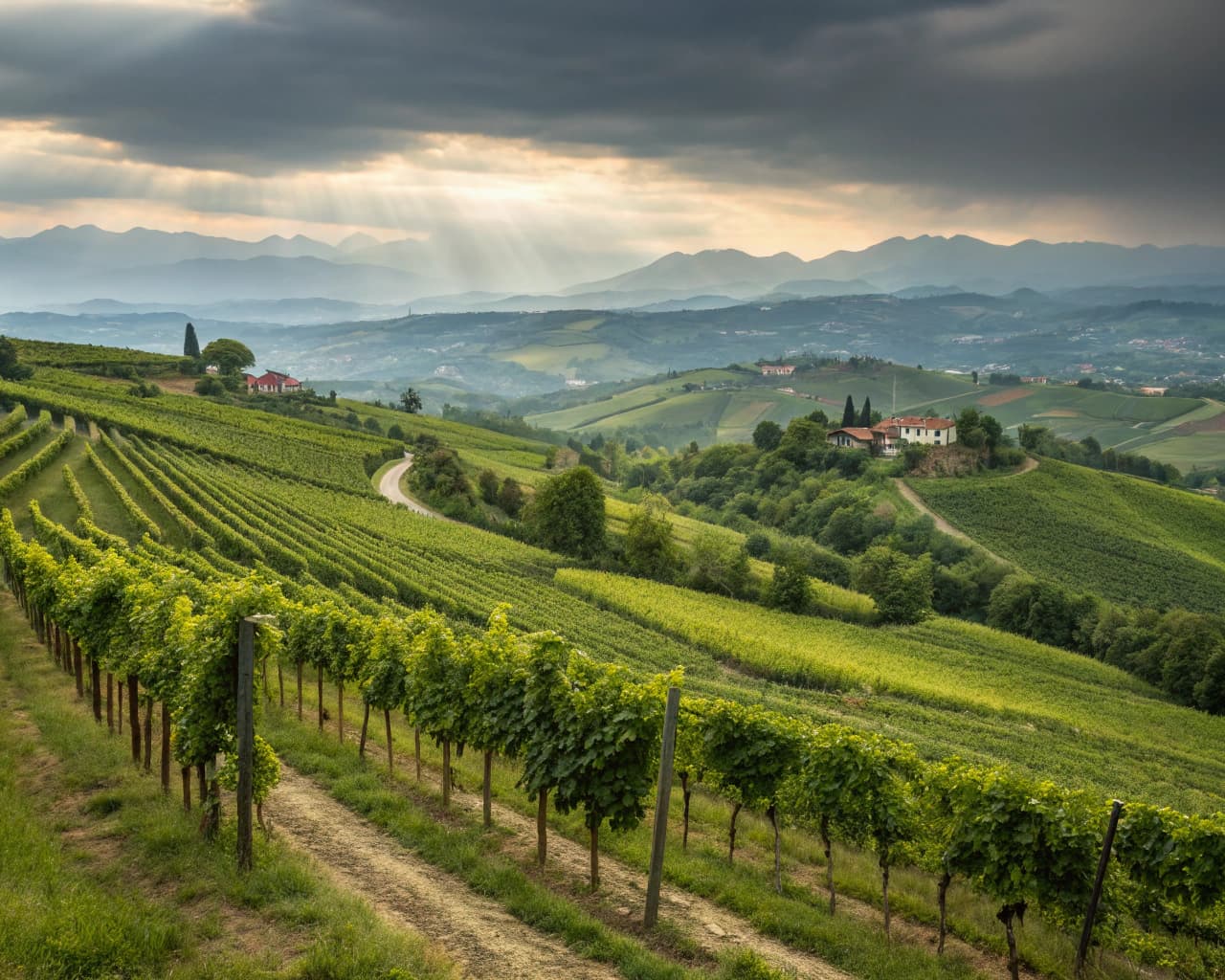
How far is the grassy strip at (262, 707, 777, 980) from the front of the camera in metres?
10.9

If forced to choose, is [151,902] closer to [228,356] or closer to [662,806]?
[662,806]

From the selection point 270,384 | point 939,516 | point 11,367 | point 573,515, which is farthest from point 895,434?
point 11,367

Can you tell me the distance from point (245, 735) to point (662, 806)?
637 cm

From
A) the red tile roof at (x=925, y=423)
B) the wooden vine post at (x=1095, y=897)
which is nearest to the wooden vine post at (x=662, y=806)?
the wooden vine post at (x=1095, y=897)

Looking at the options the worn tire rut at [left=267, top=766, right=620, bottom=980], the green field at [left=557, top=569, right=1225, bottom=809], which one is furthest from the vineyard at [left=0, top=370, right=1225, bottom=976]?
the worn tire rut at [left=267, top=766, right=620, bottom=980]

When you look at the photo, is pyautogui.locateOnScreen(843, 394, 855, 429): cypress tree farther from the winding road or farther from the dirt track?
the winding road

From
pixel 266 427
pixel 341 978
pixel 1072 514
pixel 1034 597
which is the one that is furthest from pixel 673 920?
pixel 1072 514

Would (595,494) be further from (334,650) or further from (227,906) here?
(227,906)

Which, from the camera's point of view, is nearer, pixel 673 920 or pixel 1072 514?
pixel 673 920

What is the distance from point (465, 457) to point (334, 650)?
3464 inches

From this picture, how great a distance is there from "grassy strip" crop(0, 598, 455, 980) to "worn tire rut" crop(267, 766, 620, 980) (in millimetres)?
757

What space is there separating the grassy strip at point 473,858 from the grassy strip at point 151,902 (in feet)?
6.93

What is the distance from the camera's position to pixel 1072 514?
9912cm

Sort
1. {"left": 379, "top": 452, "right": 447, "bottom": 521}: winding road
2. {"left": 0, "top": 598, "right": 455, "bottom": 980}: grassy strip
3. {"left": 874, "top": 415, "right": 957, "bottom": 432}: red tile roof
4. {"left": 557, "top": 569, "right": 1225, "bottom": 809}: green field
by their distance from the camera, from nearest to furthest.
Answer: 1. {"left": 0, "top": 598, "right": 455, "bottom": 980}: grassy strip
2. {"left": 557, "top": 569, "right": 1225, "bottom": 809}: green field
3. {"left": 379, "top": 452, "right": 447, "bottom": 521}: winding road
4. {"left": 874, "top": 415, "right": 957, "bottom": 432}: red tile roof
